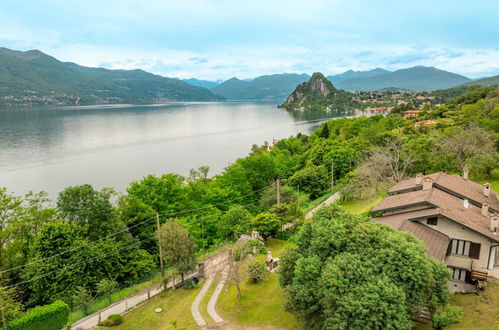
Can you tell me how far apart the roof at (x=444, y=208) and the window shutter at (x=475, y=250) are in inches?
41.1

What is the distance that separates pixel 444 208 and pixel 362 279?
10194 millimetres

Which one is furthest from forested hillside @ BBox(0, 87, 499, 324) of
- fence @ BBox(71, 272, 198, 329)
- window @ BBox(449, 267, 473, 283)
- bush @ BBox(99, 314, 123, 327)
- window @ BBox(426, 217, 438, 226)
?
window @ BBox(449, 267, 473, 283)

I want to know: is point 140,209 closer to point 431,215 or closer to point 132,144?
point 431,215

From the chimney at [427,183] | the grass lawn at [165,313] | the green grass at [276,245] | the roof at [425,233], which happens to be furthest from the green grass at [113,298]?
the chimney at [427,183]

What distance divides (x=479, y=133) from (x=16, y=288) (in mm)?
48813

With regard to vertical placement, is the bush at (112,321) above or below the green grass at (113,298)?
above

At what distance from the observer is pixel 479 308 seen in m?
14.9

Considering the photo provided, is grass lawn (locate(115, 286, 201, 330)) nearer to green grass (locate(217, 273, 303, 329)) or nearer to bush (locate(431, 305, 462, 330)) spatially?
green grass (locate(217, 273, 303, 329))

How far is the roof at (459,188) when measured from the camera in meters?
22.5

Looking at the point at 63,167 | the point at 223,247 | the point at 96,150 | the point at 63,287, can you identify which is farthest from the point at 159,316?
the point at 96,150

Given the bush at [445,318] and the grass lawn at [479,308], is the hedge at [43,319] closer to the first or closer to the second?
the grass lawn at [479,308]

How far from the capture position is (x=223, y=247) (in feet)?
95.5

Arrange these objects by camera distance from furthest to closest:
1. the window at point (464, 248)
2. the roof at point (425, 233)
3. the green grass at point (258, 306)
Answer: the window at point (464, 248) → the roof at point (425, 233) → the green grass at point (258, 306)

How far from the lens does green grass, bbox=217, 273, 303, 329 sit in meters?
16.7
